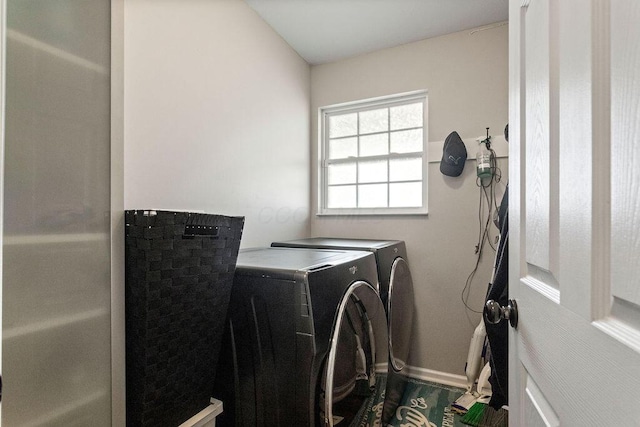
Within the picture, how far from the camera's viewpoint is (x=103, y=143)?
1.02 metres

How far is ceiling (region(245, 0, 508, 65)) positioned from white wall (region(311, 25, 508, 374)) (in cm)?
12

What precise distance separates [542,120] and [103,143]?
1246 millimetres

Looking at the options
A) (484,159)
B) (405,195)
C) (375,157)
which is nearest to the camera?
(484,159)

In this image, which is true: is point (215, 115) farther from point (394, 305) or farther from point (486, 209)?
point (486, 209)

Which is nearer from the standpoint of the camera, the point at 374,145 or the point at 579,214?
the point at 579,214

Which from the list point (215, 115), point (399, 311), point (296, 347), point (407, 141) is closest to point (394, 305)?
point (399, 311)

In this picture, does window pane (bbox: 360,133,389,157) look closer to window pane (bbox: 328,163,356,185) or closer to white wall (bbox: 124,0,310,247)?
window pane (bbox: 328,163,356,185)

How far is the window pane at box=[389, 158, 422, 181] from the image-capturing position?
255 centimetres

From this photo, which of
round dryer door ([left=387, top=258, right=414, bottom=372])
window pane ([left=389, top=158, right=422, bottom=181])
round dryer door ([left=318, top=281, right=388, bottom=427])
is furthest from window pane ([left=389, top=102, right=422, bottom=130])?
round dryer door ([left=318, top=281, right=388, bottom=427])

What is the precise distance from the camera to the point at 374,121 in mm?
2723

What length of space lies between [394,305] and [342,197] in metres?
1.23

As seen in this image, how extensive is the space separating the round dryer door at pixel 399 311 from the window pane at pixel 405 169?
0.78 metres

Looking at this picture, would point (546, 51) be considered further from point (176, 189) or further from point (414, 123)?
point (414, 123)

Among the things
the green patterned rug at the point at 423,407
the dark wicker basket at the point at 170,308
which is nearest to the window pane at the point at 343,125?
the dark wicker basket at the point at 170,308
